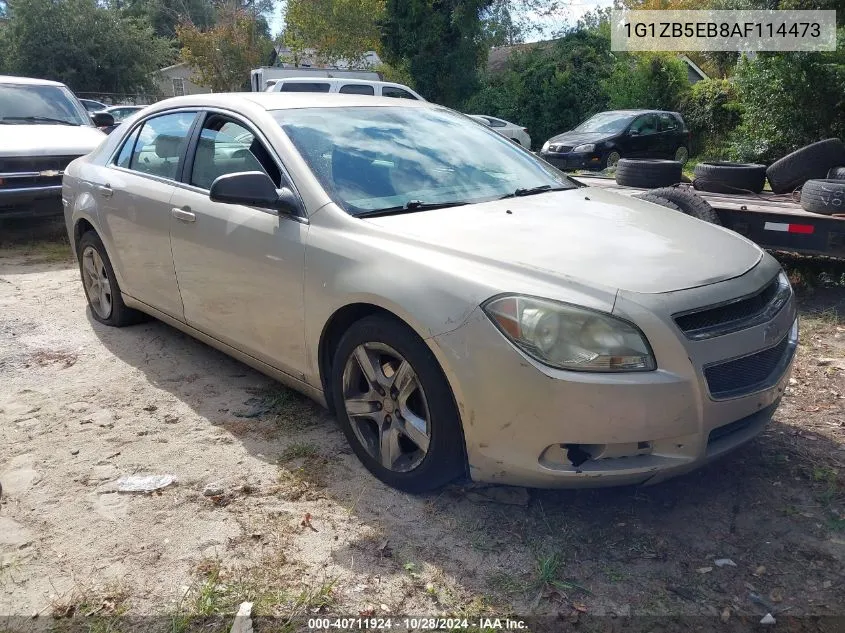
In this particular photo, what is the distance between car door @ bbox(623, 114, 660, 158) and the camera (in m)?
17.4

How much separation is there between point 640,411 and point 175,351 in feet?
11.2

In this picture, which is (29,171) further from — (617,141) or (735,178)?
(617,141)

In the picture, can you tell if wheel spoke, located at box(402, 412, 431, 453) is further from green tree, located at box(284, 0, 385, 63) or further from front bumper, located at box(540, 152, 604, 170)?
green tree, located at box(284, 0, 385, 63)

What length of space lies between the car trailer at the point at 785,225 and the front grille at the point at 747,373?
2227 mm

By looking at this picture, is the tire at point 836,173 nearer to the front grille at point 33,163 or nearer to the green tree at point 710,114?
the front grille at point 33,163

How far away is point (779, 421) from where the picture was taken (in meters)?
3.73

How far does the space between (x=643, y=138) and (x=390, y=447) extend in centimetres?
1640

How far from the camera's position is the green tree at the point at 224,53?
3538 cm

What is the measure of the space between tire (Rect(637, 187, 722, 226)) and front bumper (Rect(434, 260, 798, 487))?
8.52 ft

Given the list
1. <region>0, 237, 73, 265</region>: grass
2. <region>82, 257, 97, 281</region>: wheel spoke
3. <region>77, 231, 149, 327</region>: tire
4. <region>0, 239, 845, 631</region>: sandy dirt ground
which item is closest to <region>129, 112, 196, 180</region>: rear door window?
<region>77, 231, 149, 327</region>: tire

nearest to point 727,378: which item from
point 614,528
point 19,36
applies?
point 614,528

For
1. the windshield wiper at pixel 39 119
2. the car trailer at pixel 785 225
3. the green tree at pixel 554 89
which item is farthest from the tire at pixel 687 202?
Result: the green tree at pixel 554 89

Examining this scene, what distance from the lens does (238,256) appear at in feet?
12.0

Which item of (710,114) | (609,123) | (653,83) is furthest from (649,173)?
(653,83)
